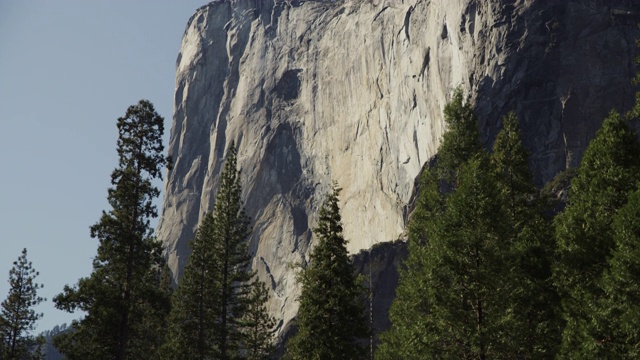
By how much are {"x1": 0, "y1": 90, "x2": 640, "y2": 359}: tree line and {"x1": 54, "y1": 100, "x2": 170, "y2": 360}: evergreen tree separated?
0.06 metres

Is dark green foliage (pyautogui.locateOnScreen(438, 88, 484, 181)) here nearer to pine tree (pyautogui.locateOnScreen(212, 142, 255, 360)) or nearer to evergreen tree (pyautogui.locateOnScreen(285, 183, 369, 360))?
evergreen tree (pyautogui.locateOnScreen(285, 183, 369, 360))

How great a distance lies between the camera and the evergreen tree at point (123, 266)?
3434 centimetres

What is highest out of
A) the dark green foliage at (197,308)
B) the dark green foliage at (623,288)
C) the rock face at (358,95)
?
the rock face at (358,95)

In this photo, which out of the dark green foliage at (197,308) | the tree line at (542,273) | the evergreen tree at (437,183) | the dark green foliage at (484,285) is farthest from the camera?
the dark green foliage at (197,308)

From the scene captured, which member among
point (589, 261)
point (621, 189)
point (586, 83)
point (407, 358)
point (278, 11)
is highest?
point (278, 11)

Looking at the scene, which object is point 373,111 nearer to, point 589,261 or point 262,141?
point 262,141

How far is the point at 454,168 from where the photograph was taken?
38.9 meters

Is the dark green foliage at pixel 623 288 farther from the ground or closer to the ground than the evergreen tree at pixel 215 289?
closer to the ground

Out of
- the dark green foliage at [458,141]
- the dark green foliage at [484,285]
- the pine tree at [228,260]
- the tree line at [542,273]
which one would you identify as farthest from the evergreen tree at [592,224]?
the pine tree at [228,260]

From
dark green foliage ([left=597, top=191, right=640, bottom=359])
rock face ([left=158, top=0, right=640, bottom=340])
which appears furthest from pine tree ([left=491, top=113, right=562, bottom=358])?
rock face ([left=158, top=0, right=640, bottom=340])

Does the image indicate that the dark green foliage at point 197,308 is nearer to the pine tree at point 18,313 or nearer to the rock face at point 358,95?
the pine tree at point 18,313

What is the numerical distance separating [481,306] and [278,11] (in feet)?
470

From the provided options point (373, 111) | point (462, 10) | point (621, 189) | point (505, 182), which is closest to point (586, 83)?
point (462, 10)

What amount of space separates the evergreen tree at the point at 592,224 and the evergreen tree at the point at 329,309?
33.4ft
